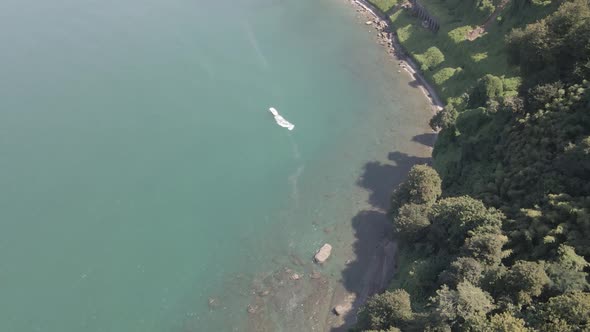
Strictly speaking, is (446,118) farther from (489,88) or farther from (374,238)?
(374,238)

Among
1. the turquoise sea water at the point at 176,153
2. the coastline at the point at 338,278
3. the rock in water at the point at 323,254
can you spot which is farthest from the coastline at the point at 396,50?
the rock in water at the point at 323,254

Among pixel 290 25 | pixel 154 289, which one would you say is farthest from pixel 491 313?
pixel 290 25

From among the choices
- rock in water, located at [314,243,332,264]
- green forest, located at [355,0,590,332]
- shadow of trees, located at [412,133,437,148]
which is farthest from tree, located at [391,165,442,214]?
shadow of trees, located at [412,133,437,148]

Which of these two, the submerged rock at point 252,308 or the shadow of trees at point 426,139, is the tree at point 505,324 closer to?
the submerged rock at point 252,308

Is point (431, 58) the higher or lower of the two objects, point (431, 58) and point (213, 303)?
the higher

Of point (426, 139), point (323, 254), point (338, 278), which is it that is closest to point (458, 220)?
point (338, 278)

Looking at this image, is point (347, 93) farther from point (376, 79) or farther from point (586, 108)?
point (586, 108)
